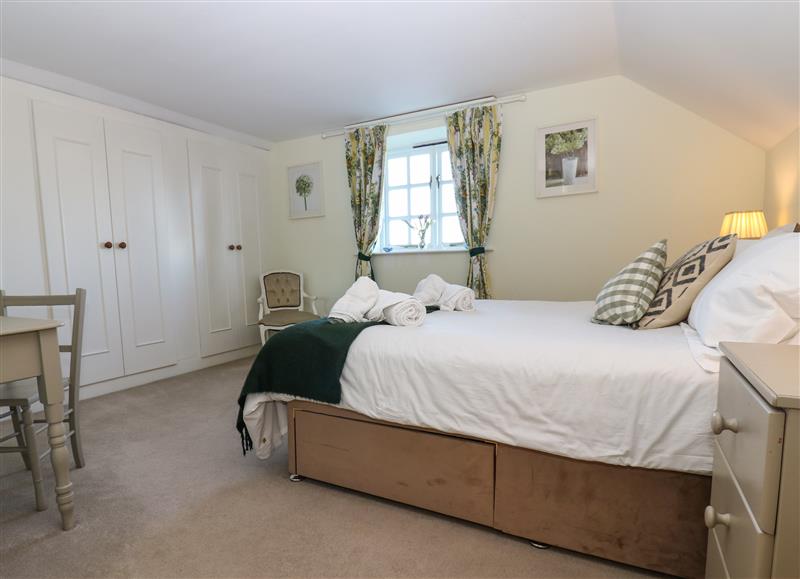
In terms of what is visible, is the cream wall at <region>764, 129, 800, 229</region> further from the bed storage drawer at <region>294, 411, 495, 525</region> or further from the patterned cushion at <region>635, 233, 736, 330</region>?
the bed storage drawer at <region>294, 411, 495, 525</region>

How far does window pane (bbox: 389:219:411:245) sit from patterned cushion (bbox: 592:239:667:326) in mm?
2681

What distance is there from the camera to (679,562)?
1.22m

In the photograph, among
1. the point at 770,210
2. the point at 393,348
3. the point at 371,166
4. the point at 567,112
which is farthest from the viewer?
the point at 371,166

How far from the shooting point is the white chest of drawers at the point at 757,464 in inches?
25.9

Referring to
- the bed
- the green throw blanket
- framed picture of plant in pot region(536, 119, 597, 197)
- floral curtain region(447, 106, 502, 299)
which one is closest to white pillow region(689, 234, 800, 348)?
the bed

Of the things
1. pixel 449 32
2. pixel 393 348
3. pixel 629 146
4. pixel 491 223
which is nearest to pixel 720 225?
pixel 629 146

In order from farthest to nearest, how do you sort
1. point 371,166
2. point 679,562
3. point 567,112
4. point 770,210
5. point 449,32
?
point 371,166 < point 567,112 < point 770,210 < point 449,32 < point 679,562

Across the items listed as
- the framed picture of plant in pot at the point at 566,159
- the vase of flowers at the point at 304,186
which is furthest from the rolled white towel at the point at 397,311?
the vase of flowers at the point at 304,186

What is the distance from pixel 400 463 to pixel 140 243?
3099 mm

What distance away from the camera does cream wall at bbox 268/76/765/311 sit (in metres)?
2.92

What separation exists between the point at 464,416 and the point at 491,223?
96.1 inches

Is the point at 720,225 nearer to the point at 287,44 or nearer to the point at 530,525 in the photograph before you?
the point at 530,525

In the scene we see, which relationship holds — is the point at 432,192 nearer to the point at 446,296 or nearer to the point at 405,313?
the point at 446,296

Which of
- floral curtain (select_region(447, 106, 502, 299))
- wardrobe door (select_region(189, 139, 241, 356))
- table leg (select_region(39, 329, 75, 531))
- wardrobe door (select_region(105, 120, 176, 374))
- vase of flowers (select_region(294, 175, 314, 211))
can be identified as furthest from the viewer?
vase of flowers (select_region(294, 175, 314, 211))
